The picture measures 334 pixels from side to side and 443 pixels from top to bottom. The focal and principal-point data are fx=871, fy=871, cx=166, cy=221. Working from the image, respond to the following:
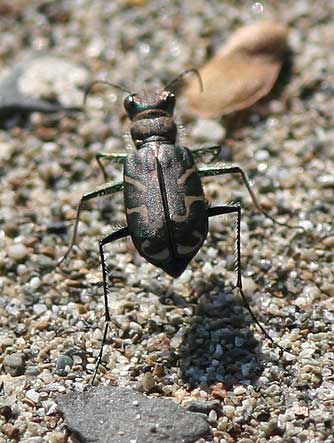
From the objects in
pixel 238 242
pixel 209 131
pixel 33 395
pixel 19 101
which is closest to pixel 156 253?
pixel 238 242

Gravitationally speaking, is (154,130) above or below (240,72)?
above

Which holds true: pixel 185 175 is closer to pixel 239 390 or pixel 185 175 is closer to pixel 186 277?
pixel 186 277

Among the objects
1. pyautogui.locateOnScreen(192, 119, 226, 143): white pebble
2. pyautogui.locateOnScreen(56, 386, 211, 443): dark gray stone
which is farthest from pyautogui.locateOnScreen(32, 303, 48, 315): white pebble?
pyautogui.locateOnScreen(192, 119, 226, 143): white pebble

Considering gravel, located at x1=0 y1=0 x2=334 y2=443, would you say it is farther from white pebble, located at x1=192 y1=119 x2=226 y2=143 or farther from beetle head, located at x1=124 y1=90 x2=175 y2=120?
beetle head, located at x1=124 y1=90 x2=175 y2=120

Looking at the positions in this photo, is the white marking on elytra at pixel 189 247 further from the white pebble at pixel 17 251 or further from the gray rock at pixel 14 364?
the white pebble at pixel 17 251

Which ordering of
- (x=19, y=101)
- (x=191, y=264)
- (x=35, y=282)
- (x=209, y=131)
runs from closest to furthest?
(x=35, y=282) → (x=191, y=264) → (x=209, y=131) → (x=19, y=101)

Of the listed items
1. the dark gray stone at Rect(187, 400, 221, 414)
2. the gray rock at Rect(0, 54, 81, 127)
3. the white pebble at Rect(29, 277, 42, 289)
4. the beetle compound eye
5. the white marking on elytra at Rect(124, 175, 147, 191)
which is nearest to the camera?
the dark gray stone at Rect(187, 400, 221, 414)

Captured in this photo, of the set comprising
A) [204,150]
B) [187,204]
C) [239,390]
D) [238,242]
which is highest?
[187,204]

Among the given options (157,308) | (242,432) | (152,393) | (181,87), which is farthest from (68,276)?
(181,87)
